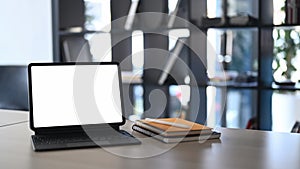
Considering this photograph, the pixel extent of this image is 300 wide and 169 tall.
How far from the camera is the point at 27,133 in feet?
4.62

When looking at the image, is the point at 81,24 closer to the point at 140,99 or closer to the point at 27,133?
the point at 140,99

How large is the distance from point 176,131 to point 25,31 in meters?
2.79

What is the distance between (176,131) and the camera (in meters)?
1.24

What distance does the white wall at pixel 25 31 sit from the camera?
11.6ft

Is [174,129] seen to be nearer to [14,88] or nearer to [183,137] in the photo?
[183,137]

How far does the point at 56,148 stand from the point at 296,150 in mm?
686

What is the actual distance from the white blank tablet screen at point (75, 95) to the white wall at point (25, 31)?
228cm

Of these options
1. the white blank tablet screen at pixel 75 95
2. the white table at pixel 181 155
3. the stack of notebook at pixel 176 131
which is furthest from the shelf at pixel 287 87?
the white blank tablet screen at pixel 75 95

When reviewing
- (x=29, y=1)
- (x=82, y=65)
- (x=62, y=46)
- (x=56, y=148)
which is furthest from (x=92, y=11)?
(x=56, y=148)

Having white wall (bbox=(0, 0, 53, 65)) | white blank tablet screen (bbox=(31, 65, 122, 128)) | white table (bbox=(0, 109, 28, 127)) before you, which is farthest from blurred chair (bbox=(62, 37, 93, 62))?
white blank tablet screen (bbox=(31, 65, 122, 128))

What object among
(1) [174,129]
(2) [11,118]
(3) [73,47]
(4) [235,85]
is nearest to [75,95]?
(1) [174,129]

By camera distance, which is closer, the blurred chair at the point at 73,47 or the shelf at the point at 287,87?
the shelf at the point at 287,87

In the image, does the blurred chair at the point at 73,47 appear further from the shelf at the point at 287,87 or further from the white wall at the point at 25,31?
the shelf at the point at 287,87

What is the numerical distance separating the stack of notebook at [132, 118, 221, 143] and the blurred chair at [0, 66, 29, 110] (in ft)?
3.71
